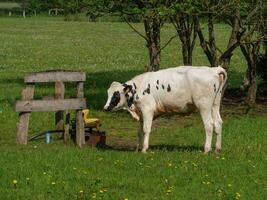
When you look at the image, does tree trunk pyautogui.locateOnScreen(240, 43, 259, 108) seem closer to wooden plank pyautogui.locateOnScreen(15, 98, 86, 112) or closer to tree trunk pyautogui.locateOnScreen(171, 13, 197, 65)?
tree trunk pyautogui.locateOnScreen(171, 13, 197, 65)

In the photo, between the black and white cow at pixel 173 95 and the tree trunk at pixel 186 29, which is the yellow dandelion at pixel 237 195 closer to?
the black and white cow at pixel 173 95

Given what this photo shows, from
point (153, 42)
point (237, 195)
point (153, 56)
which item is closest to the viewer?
point (237, 195)

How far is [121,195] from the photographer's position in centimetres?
1035

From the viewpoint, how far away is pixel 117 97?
15609mm

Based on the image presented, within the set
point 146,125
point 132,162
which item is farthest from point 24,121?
point 132,162

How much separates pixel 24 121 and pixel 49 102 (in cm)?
70

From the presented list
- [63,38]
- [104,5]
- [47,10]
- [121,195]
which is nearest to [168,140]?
[104,5]

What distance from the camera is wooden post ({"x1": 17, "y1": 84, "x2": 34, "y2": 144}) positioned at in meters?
16.0

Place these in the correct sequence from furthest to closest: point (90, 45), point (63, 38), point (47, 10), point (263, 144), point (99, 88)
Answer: point (47, 10), point (63, 38), point (90, 45), point (99, 88), point (263, 144)

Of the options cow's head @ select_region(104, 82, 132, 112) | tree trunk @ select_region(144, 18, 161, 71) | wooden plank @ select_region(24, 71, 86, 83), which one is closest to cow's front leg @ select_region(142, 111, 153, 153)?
cow's head @ select_region(104, 82, 132, 112)

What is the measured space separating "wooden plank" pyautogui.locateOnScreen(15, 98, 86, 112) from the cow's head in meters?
1.15

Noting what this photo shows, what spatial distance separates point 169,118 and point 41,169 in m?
10.5

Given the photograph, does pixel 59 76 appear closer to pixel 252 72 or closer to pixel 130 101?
pixel 130 101

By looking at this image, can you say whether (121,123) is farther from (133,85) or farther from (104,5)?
(133,85)
